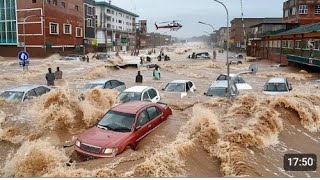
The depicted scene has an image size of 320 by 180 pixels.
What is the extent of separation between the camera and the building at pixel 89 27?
7144cm

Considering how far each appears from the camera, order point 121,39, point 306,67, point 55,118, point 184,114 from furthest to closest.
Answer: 1. point 121,39
2. point 306,67
3. point 184,114
4. point 55,118

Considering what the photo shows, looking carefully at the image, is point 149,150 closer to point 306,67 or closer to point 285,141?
point 285,141

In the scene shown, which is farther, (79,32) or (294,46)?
(79,32)

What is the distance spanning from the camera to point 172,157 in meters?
9.03

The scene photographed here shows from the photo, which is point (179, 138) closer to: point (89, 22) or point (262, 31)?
point (262, 31)

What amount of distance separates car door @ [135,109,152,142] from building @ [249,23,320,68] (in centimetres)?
2605

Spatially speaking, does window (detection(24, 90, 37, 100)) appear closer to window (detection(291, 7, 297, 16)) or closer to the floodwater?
the floodwater

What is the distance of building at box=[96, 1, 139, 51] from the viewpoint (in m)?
89.2

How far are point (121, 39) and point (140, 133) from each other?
94.9m

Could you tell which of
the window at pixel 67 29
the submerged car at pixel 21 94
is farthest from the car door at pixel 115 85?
the window at pixel 67 29

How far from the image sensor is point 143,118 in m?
10.8

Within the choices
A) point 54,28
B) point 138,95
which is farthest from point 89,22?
point 138,95

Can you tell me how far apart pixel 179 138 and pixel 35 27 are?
49.8 metres

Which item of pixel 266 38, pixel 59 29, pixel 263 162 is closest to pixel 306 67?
pixel 266 38
